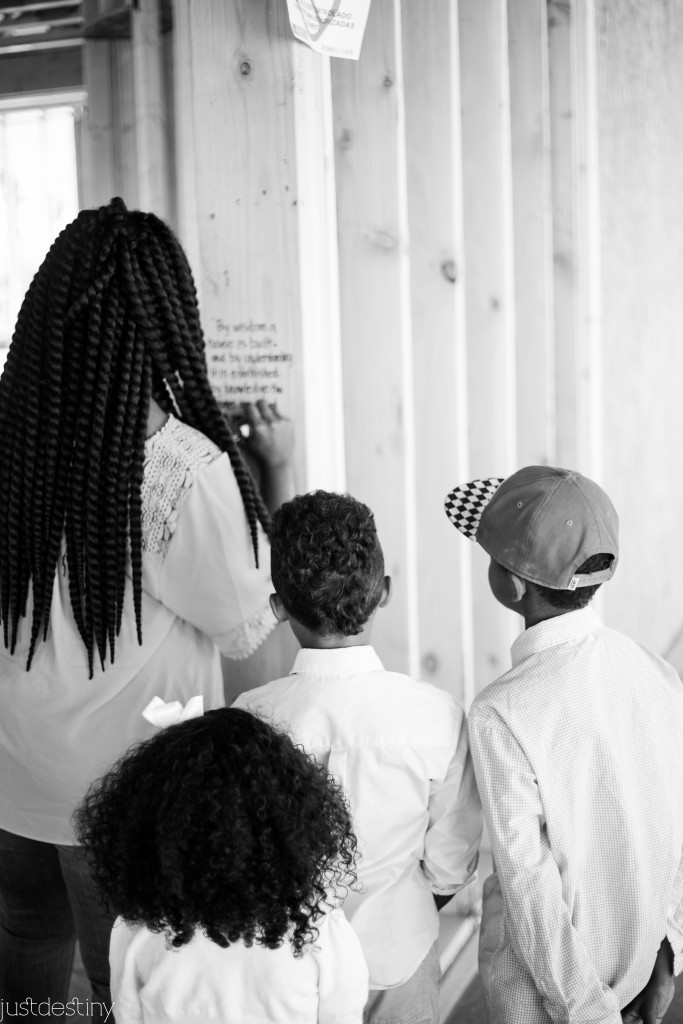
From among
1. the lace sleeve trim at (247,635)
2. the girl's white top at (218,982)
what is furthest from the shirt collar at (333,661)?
the girl's white top at (218,982)

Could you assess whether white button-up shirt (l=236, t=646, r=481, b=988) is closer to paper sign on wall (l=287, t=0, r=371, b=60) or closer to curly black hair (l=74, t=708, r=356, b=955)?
curly black hair (l=74, t=708, r=356, b=955)

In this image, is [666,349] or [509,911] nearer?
[509,911]

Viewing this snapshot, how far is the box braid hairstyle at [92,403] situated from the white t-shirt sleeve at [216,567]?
0.14 ft

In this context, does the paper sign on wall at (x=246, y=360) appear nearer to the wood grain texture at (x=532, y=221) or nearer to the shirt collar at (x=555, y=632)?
the shirt collar at (x=555, y=632)

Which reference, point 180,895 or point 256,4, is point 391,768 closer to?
point 180,895

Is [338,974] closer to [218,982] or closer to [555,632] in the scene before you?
[218,982]

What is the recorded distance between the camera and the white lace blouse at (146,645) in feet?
4.83

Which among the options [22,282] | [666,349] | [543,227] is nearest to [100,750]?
[543,227]

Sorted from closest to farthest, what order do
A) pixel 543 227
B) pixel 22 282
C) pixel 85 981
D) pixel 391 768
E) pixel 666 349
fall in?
pixel 391 768, pixel 85 981, pixel 543 227, pixel 666 349, pixel 22 282

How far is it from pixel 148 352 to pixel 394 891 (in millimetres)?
823

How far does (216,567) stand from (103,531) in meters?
0.16

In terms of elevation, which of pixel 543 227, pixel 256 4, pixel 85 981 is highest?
pixel 256 4

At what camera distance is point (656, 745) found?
1492 mm

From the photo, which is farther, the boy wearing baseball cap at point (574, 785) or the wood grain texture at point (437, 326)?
→ the wood grain texture at point (437, 326)
